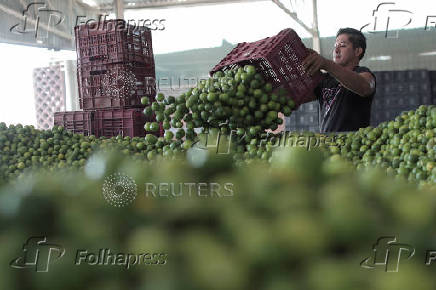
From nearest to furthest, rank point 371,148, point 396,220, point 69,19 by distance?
point 396,220 → point 371,148 → point 69,19

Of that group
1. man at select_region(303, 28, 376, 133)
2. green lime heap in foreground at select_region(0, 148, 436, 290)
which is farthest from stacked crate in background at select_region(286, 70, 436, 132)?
green lime heap in foreground at select_region(0, 148, 436, 290)

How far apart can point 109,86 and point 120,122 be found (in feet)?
1.38

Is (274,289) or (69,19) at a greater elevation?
(69,19)

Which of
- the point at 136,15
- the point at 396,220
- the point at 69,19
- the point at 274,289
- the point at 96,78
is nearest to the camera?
the point at 274,289

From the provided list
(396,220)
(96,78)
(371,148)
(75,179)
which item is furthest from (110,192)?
(96,78)

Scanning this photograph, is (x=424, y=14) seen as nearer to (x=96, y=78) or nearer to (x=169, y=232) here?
(x=96, y=78)

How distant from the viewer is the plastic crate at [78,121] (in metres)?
3.78

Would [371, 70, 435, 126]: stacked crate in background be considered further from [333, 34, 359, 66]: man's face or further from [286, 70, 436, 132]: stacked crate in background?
[333, 34, 359, 66]: man's face

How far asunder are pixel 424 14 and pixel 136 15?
579cm

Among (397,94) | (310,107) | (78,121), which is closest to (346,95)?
(78,121)

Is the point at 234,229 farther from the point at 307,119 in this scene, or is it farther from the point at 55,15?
the point at 55,15

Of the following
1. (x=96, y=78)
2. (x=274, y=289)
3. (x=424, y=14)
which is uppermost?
(x=424, y=14)

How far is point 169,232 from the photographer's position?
0.52 metres

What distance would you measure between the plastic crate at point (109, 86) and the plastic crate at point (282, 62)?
1.34 m
